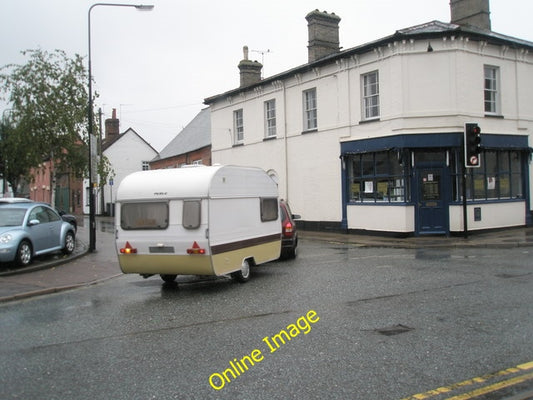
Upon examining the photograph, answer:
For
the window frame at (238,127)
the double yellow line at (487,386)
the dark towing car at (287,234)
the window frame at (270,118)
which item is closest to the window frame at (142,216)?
the dark towing car at (287,234)

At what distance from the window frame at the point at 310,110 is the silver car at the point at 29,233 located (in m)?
11.9

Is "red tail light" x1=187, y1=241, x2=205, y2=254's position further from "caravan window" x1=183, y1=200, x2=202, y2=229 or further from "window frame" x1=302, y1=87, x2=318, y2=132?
"window frame" x1=302, y1=87, x2=318, y2=132

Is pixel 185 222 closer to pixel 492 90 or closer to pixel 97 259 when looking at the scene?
pixel 97 259

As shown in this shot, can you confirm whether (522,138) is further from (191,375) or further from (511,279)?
(191,375)

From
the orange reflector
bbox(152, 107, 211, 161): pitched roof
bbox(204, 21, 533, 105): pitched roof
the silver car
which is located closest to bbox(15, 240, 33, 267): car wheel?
the silver car

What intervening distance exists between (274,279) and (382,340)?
4897mm

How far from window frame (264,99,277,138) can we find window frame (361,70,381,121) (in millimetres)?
6266

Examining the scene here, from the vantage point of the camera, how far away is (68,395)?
467 centimetres

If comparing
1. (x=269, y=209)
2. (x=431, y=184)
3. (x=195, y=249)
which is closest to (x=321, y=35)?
(x=431, y=184)

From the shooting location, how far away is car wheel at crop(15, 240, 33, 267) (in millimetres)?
12836

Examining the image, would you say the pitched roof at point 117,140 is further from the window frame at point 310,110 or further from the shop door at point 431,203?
the shop door at point 431,203

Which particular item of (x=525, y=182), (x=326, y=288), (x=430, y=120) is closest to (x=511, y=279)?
(x=326, y=288)

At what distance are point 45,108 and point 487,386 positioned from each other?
18.3 meters

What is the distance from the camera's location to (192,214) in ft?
30.6
